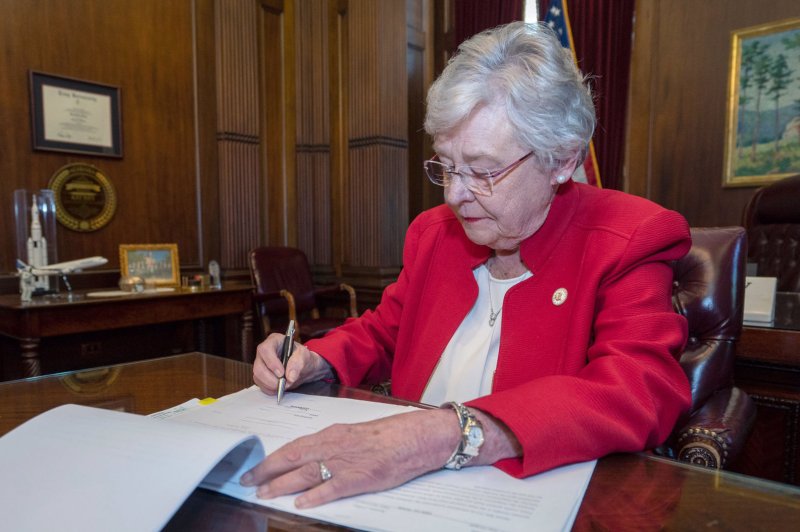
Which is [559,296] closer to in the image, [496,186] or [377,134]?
[496,186]

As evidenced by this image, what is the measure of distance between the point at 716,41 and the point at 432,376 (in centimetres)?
411

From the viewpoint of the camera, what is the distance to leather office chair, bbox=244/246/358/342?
13.4 ft

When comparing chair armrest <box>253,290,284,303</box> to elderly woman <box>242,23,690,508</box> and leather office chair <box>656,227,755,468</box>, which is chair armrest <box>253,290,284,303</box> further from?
leather office chair <box>656,227,755,468</box>

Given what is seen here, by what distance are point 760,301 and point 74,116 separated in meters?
4.29

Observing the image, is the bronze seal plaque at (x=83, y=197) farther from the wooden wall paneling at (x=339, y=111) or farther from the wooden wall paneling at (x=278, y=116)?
the wooden wall paneling at (x=339, y=111)

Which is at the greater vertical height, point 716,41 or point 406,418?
point 716,41

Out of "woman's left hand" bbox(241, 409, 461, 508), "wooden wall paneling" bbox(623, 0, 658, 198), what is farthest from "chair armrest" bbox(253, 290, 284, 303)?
"woman's left hand" bbox(241, 409, 461, 508)

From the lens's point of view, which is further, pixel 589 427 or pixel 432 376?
pixel 432 376

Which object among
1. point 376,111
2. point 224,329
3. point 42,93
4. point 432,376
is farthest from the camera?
point 376,111

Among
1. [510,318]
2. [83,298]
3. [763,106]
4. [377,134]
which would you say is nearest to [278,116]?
[377,134]

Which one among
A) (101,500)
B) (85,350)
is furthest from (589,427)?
(85,350)

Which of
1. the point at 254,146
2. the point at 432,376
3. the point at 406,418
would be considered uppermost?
the point at 254,146

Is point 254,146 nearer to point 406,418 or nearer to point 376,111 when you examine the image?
point 376,111

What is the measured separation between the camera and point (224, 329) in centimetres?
438
